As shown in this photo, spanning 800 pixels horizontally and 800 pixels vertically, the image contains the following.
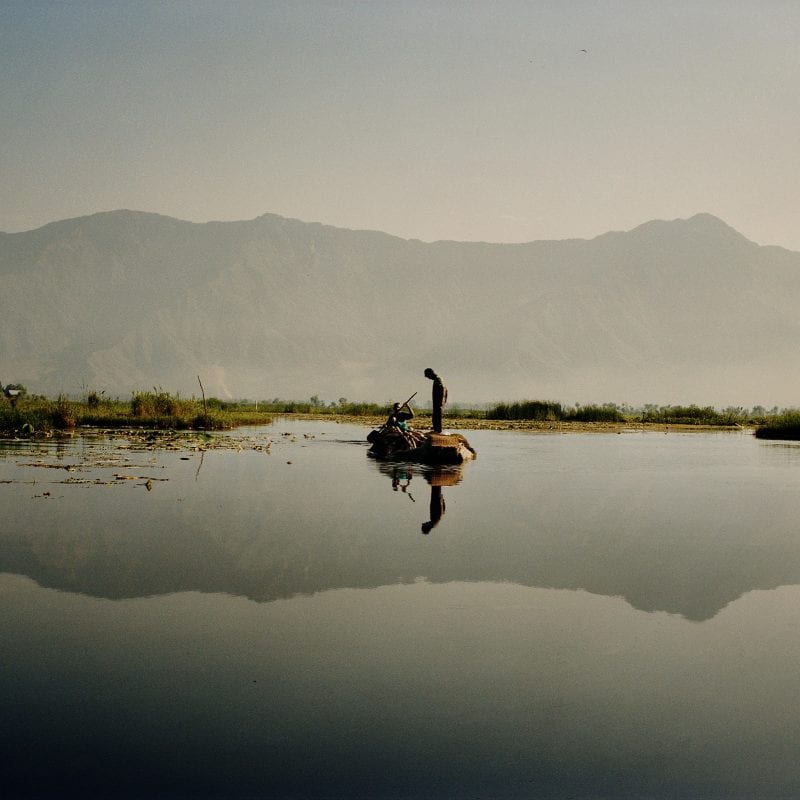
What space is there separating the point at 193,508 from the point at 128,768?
1008cm

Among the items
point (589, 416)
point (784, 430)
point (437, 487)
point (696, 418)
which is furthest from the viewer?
point (696, 418)

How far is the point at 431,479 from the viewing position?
21.5 m

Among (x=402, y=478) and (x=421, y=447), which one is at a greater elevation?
(x=421, y=447)

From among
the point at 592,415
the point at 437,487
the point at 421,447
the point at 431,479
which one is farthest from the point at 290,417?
the point at 437,487

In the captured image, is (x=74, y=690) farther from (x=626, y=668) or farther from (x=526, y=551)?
(x=526, y=551)

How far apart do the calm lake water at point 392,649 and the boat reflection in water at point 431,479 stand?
0.29 meters

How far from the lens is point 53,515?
14188 millimetres

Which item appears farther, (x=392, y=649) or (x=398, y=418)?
(x=398, y=418)

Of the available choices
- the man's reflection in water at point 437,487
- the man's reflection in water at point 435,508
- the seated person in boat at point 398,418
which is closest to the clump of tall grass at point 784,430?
the seated person in boat at point 398,418

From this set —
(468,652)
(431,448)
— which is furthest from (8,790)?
(431,448)

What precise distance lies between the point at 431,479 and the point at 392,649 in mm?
13959

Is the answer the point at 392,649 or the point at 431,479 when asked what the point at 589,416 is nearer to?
the point at 431,479

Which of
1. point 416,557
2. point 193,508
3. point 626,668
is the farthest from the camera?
point 193,508

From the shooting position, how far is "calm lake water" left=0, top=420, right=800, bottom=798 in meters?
5.47
